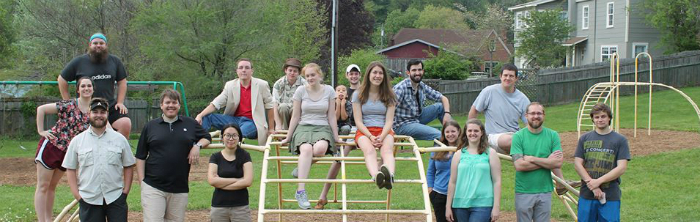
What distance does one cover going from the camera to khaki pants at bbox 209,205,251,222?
6.61 m

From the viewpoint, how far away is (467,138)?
6.55m

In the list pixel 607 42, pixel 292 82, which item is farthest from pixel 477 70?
pixel 292 82

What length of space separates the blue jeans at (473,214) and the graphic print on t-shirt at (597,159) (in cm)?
105

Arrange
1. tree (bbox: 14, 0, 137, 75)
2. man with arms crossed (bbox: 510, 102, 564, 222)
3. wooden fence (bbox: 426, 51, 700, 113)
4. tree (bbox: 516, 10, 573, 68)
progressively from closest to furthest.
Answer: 1. man with arms crossed (bbox: 510, 102, 564, 222)
2. tree (bbox: 14, 0, 137, 75)
3. wooden fence (bbox: 426, 51, 700, 113)
4. tree (bbox: 516, 10, 573, 68)

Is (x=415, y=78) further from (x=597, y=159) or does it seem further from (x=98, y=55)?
(x=98, y=55)

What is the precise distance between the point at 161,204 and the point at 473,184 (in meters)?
2.59

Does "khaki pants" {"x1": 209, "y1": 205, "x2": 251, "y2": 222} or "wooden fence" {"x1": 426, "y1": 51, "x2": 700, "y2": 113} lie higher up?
"wooden fence" {"x1": 426, "y1": 51, "x2": 700, "y2": 113}

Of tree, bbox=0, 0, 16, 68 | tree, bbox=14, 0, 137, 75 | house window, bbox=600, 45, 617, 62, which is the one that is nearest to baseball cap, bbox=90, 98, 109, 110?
tree, bbox=14, 0, 137, 75

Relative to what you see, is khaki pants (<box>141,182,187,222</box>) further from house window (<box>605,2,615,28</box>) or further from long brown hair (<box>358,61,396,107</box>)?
house window (<box>605,2,615,28</box>)

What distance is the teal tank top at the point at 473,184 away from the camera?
634 centimetres

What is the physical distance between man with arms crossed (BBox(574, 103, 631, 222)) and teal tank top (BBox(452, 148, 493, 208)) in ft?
2.88

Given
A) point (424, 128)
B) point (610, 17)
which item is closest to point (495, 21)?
point (610, 17)

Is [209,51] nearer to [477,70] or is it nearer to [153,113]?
[153,113]

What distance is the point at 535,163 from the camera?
258 inches
